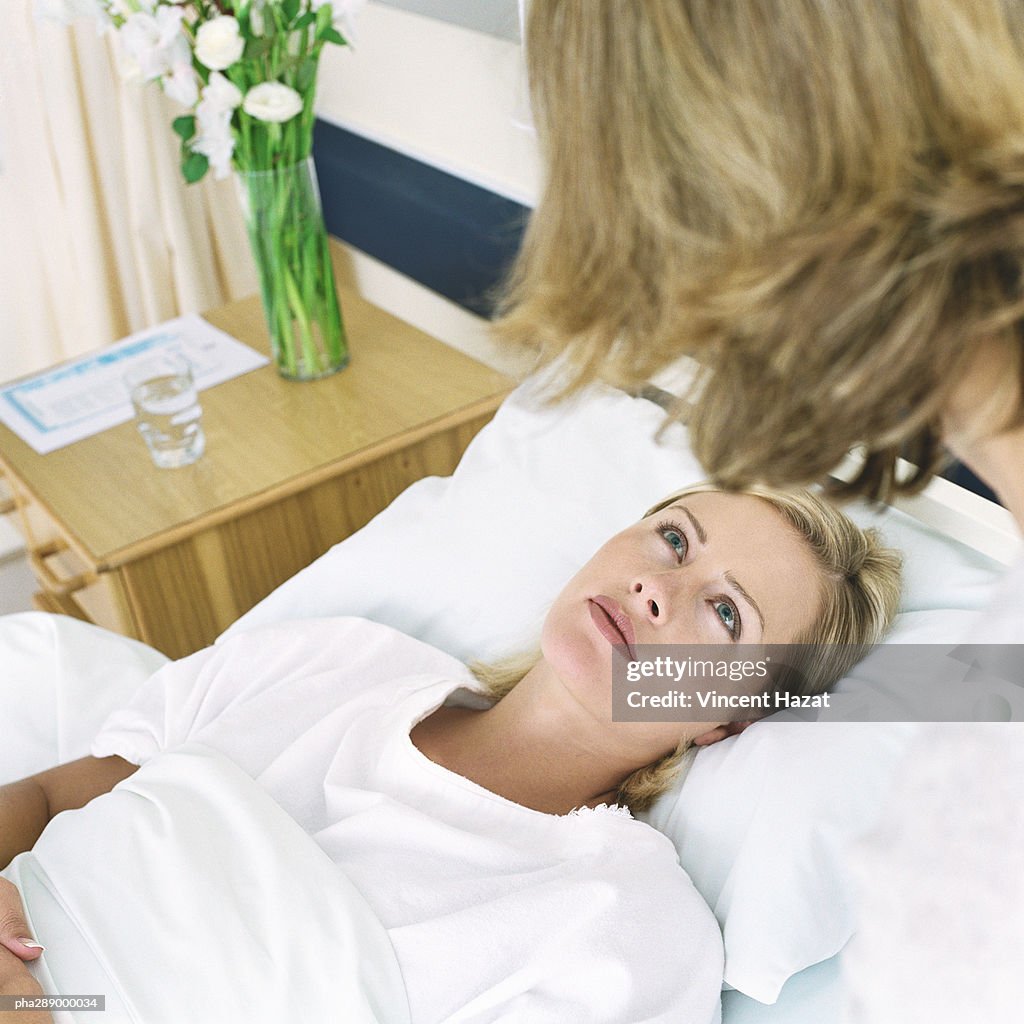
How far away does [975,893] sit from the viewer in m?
0.62

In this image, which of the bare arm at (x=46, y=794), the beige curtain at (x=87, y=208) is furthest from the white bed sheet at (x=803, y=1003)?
the beige curtain at (x=87, y=208)

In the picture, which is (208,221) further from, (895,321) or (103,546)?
(895,321)

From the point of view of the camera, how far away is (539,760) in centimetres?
134

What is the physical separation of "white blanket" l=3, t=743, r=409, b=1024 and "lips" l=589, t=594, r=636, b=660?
14.2 inches

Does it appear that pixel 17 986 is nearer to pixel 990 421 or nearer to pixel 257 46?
pixel 990 421

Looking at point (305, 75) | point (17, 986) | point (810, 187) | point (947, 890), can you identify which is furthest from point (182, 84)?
point (947, 890)

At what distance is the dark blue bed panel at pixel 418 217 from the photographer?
1985mm

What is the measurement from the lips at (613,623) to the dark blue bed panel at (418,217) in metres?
0.77

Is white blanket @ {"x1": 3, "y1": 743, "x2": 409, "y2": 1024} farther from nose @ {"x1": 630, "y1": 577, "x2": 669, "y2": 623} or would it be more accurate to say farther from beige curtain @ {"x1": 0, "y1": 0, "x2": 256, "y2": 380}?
beige curtain @ {"x1": 0, "y1": 0, "x2": 256, "y2": 380}

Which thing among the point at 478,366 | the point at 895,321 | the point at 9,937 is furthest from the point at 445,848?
the point at 478,366

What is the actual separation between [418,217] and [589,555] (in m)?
0.92

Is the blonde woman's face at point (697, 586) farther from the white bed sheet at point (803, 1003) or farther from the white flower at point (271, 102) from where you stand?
the white flower at point (271, 102)

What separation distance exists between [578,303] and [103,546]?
3.86ft

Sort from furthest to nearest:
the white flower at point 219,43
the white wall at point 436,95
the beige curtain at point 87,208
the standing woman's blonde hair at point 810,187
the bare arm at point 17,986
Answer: the beige curtain at point 87,208
the white wall at point 436,95
the white flower at point 219,43
the bare arm at point 17,986
the standing woman's blonde hair at point 810,187
